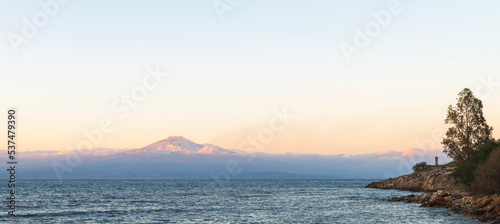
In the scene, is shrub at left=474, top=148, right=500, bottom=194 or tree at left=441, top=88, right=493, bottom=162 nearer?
shrub at left=474, top=148, right=500, bottom=194

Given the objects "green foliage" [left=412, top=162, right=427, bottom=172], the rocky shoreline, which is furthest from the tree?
"green foliage" [left=412, top=162, right=427, bottom=172]

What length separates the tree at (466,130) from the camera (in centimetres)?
8169

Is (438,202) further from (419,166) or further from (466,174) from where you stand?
(419,166)

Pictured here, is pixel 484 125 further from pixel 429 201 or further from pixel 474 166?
pixel 429 201

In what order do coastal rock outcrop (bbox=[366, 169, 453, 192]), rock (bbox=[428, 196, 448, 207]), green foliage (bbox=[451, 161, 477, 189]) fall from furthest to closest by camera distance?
coastal rock outcrop (bbox=[366, 169, 453, 192]), green foliage (bbox=[451, 161, 477, 189]), rock (bbox=[428, 196, 448, 207])

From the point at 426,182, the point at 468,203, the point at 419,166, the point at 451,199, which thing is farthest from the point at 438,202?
the point at 419,166

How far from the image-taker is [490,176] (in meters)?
57.6

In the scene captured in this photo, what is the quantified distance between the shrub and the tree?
22907 millimetres

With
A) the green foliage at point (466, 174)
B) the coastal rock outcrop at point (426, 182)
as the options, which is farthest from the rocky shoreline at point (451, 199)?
the green foliage at point (466, 174)

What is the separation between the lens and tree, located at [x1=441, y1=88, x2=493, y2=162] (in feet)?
268

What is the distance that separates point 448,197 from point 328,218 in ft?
80.2

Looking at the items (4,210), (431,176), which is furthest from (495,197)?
(4,210)

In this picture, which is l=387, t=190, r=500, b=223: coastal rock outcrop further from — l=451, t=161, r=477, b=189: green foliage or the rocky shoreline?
l=451, t=161, r=477, b=189: green foliage

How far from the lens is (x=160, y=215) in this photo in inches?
2325
